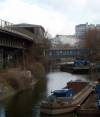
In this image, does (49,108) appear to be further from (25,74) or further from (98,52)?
(98,52)

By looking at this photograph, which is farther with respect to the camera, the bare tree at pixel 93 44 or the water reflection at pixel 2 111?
the bare tree at pixel 93 44

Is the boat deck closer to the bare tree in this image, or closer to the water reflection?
the water reflection

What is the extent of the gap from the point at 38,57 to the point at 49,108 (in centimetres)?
7365

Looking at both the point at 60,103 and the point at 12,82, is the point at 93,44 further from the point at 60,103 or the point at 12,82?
the point at 60,103

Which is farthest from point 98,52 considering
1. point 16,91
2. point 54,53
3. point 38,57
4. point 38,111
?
point 38,111

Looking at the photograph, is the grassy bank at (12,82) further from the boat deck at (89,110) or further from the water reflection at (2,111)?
the boat deck at (89,110)

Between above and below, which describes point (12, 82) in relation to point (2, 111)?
above

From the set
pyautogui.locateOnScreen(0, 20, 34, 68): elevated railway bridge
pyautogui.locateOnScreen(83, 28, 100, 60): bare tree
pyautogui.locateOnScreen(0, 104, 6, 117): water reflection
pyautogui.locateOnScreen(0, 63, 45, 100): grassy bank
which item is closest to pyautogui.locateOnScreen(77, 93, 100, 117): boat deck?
pyautogui.locateOnScreen(0, 104, 6, 117): water reflection

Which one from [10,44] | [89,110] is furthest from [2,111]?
[10,44]

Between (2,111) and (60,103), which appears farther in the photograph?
(2,111)

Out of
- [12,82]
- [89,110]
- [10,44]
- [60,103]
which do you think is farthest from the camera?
[10,44]

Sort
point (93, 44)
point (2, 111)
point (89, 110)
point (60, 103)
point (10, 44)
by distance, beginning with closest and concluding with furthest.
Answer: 1. point (89, 110)
2. point (60, 103)
3. point (2, 111)
4. point (10, 44)
5. point (93, 44)

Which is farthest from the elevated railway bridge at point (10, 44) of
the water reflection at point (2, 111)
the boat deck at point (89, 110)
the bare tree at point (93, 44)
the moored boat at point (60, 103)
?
the bare tree at point (93, 44)

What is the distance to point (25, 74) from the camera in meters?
73.6
